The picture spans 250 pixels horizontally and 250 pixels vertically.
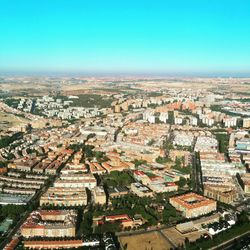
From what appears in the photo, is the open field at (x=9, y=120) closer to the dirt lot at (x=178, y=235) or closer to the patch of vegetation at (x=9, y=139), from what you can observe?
the patch of vegetation at (x=9, y=139)

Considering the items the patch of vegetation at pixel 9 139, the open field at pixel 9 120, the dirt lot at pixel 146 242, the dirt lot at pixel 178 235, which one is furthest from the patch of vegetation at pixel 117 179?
the open field at pixel 9 120

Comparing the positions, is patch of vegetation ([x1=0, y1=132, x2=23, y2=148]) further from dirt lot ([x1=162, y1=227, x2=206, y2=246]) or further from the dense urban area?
dirt lot ([x1=162, y1=227, x2=206, y2=246])

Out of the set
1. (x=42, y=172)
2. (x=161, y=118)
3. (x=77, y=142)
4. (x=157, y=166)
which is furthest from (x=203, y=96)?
(x=42, y=172)

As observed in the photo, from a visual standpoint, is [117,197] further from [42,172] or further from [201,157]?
[201,157]

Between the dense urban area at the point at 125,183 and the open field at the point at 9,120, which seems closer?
the dense urban area at the point at 125,183

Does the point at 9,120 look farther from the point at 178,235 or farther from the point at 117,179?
the point at 178,235

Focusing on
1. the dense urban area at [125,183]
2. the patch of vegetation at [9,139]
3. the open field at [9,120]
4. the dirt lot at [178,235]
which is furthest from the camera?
the open field at [9,120]

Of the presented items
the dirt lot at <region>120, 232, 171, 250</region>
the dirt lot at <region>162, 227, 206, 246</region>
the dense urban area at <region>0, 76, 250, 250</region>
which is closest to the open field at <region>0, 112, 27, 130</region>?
the dense urban area at <region>0, 76, 250, 250</region>
